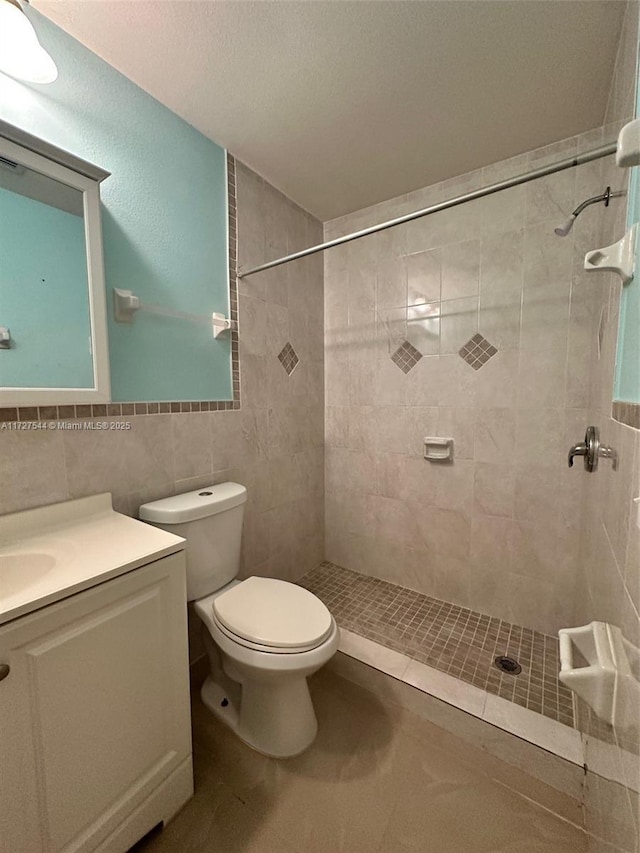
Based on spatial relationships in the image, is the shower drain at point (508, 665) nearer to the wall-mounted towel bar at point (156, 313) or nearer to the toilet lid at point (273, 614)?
the toilet lid at point (273, 614)

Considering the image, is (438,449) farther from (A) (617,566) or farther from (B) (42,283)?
(B) (42,283)

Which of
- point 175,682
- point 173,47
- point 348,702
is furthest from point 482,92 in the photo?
point 348,702

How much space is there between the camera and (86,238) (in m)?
1.08

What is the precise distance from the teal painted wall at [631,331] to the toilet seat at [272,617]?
1059 mm

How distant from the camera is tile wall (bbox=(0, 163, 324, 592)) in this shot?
3.52 feet

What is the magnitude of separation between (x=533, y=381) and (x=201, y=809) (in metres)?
2.04

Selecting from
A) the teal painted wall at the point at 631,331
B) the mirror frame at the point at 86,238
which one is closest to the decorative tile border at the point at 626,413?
the teal painted wall at the point at 631,331

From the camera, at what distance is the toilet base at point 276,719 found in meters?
1.15

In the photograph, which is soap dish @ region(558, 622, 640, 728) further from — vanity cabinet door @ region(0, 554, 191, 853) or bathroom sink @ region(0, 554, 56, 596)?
bathroom sink @ region(0, 554, 56, 596)

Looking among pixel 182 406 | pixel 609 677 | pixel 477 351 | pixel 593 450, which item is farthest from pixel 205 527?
pixel 477 351

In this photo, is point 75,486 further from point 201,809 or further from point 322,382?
point 322,382

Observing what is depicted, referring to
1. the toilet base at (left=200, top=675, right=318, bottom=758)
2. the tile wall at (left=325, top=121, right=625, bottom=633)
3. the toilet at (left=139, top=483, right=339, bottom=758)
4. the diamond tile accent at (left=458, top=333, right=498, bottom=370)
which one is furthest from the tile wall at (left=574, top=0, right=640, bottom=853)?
the toilet base at (left=200, top=675, right=318, bottom=758)

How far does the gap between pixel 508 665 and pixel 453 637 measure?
248 millimetres

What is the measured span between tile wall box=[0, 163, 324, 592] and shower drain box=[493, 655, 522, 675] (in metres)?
1.15
